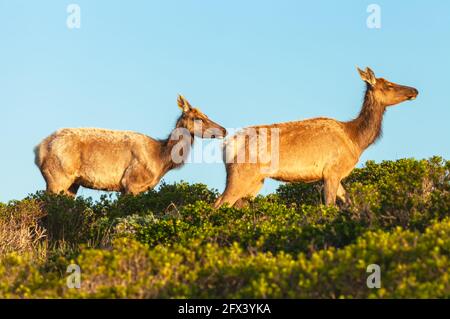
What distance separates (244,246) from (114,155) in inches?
353

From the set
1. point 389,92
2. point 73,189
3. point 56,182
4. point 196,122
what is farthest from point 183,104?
point 389,92

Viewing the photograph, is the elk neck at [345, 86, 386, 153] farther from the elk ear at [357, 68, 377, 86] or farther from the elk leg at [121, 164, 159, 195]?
the elk leg at [121, 164, 159, 195]

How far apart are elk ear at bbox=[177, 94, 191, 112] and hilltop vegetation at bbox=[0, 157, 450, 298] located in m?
3.68

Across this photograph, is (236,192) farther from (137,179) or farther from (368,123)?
(137,179)

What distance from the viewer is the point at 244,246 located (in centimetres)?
1158

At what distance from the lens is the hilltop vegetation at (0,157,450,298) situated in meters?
8.51

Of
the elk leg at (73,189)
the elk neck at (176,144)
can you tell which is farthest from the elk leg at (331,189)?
the elk leg at (73,189)

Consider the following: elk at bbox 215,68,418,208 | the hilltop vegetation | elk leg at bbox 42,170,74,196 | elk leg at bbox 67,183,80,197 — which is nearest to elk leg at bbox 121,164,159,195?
elk leg at bbox 67,183,80,197

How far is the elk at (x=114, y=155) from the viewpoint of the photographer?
19438 millimetres

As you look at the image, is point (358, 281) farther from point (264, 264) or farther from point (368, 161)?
point (368, 161)

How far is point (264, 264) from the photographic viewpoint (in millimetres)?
9055

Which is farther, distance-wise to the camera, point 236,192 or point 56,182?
point 56,182

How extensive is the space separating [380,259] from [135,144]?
40.0 ft
